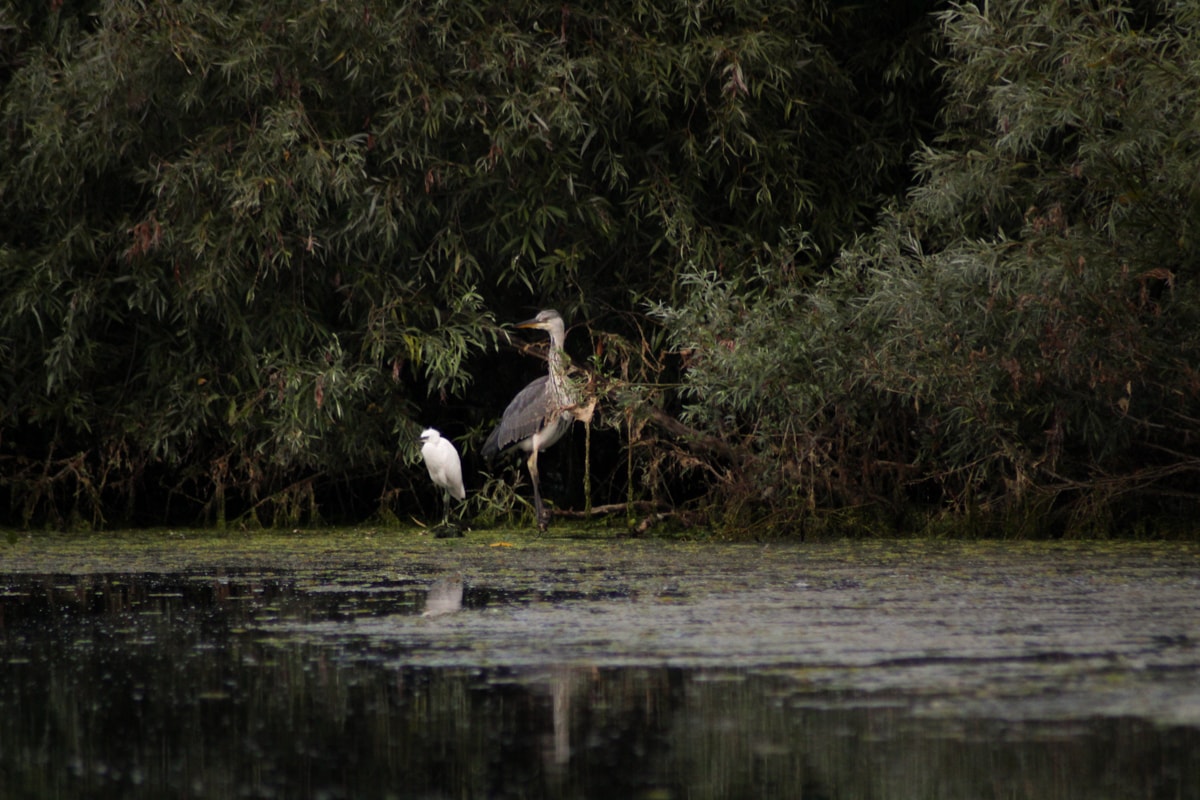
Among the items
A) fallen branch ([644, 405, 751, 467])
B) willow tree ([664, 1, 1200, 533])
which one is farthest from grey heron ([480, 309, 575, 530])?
willow tree ([664, 1, 1200, 533])

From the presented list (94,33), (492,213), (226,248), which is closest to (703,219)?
(492,213)

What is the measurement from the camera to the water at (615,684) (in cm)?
295

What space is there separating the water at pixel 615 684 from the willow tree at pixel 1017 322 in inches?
50.9

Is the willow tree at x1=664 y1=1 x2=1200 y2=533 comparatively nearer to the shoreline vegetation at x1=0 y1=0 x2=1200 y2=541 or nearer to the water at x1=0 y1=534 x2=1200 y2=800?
the shoreline vegetation at x1=0 y1=0 x2=1200 y2=541

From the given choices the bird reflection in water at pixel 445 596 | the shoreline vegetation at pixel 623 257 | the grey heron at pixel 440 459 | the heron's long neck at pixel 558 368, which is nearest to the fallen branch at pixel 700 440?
the shoreline vegetation at pixel 623 257

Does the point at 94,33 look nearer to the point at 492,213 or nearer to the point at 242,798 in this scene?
the point at 492,213

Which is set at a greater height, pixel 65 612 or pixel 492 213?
pixel 492 213

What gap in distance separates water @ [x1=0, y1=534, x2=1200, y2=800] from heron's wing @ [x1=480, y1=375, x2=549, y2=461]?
121 inches

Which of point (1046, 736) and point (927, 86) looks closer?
point (1046, 736)

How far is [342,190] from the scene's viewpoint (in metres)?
8.91

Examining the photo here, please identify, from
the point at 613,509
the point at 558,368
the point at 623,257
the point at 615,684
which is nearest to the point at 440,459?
the point at 558,368

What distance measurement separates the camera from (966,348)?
7.70 metres

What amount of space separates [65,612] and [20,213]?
196 inches

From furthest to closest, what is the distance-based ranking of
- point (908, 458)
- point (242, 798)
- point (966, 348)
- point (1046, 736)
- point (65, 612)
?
point (908, 458) < point (966, 348) < point (65, 612) < point (1046, 736) < point (242, 798)
